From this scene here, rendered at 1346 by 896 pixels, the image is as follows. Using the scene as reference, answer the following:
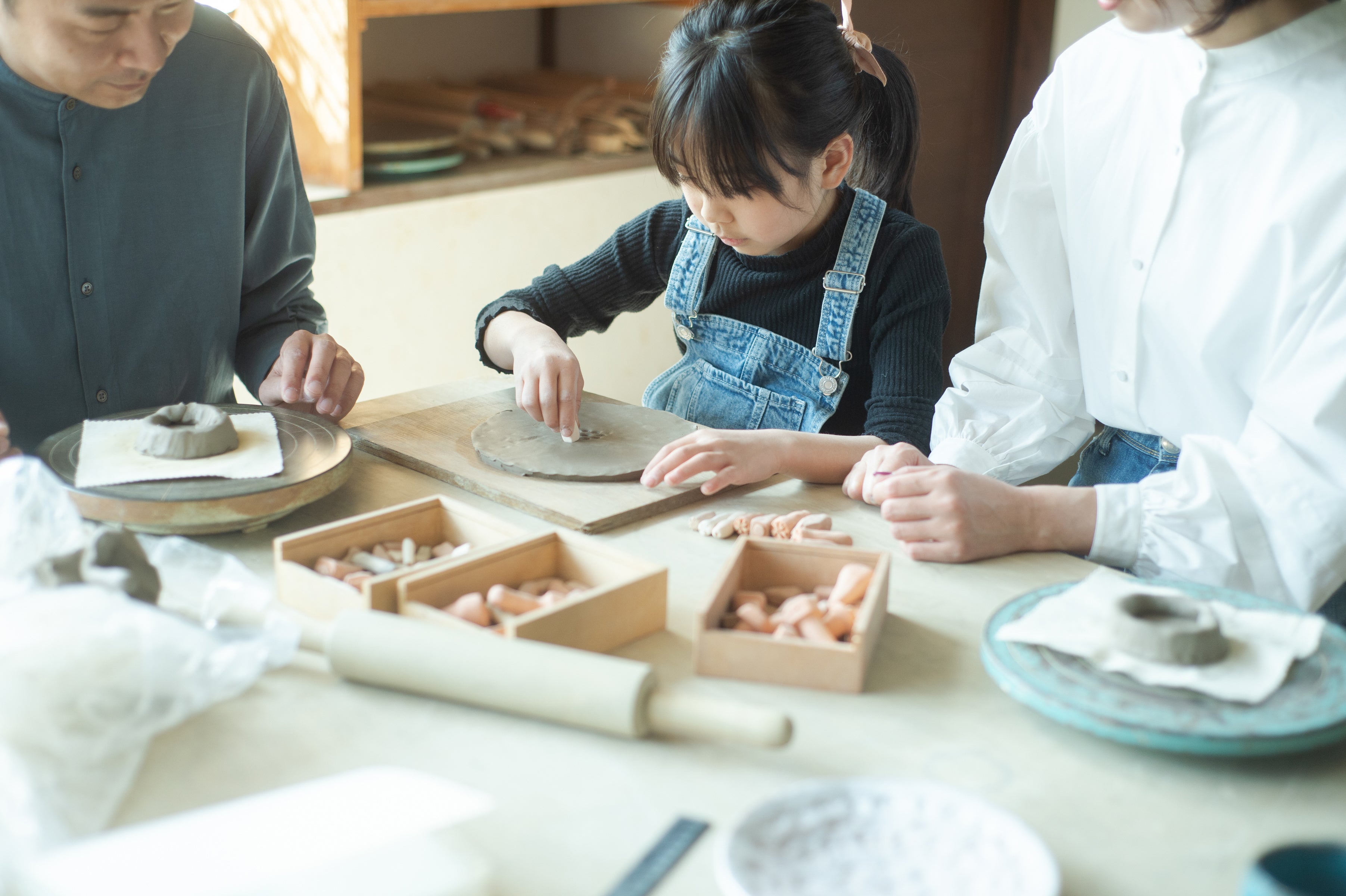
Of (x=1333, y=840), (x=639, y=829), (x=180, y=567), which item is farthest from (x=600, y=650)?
(x=1333, y=840)

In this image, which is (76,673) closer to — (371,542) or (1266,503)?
(371,542)

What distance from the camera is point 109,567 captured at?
38.3 inches

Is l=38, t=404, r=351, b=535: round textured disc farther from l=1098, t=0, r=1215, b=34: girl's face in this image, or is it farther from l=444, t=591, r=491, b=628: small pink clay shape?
l=1098, t=0, r=1215, b=34: girl's face

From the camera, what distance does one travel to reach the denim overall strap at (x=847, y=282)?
1.70m

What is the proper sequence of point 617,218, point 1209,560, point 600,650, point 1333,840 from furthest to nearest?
point 617,218 < point 1209,560 < point 600,650 < point 1333,840

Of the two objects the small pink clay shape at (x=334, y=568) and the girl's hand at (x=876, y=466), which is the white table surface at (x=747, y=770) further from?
the girl's hand at (x=876, y=466)

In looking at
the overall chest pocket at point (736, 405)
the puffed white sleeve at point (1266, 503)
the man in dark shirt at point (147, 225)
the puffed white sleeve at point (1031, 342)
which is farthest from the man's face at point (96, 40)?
the puffed white sleeve at point (1266, 503)

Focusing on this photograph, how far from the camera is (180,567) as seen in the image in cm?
111

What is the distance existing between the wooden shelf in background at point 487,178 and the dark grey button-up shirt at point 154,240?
898 mm

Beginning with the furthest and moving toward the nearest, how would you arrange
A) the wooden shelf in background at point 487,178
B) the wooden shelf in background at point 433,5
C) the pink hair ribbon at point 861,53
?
the wooden shelf in background at point 487,178
the wooden shelf in background at point 433,5
the pink hair ribbon at point 861,53

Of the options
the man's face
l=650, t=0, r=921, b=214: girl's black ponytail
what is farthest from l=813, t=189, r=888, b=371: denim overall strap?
the man's face

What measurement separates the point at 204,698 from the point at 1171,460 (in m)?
1.18

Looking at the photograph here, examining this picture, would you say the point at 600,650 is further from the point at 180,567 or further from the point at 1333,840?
the point at 1333,840

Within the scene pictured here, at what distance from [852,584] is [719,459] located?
34 centimetres
